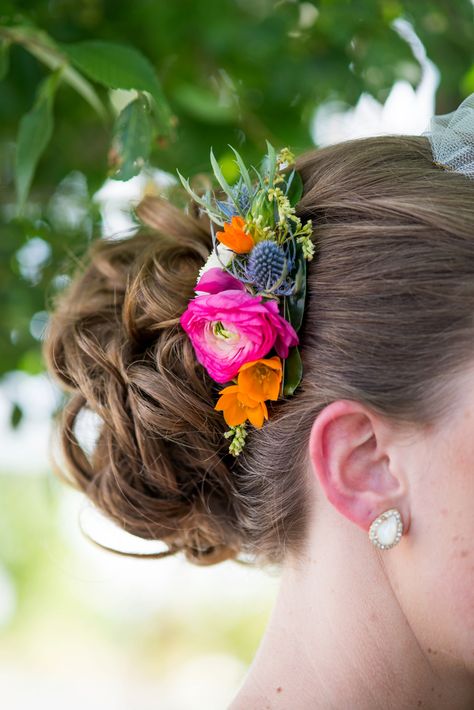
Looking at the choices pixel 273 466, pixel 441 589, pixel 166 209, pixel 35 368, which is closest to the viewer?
pixel 441 589

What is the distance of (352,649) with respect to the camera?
1.36 meters

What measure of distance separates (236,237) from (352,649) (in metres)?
0.65

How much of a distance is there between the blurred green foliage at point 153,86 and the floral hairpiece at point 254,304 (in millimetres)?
247

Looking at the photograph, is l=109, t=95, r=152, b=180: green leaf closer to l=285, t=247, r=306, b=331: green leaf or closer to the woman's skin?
l=285, t=247, r=306, b=331: green leaf

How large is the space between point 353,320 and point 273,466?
28cm

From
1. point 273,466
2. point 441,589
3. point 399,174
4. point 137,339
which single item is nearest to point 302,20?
point 399,174

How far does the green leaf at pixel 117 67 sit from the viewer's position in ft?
4.70

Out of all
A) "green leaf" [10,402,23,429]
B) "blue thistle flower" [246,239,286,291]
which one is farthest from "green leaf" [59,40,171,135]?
"green leaf" [10,402,23,429]

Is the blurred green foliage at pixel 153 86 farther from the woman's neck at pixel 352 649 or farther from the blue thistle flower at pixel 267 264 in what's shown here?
the woman's neck at pixel 352 649

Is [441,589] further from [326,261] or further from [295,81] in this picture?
[295,81]

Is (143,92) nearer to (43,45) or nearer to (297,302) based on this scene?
(43,45)

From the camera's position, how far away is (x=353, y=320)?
1.31m

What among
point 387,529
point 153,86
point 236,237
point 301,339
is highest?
point 153,86

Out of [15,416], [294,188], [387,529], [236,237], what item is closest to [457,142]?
[294,188]
